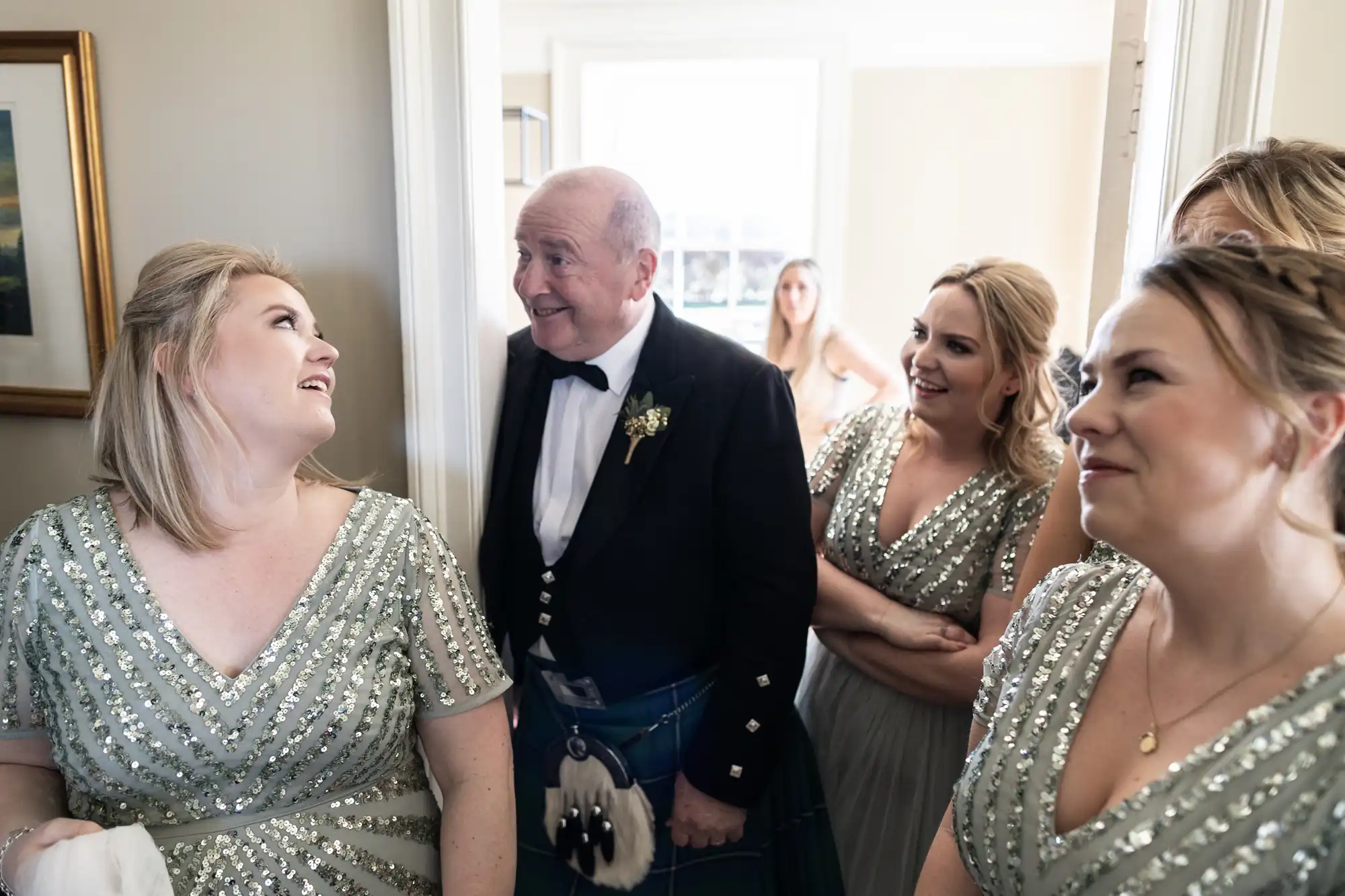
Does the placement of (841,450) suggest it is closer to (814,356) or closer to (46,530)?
(46,530)

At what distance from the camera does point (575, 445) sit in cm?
160

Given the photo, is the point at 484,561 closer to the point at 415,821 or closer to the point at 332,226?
the point at 415,821

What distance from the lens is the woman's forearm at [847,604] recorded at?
1571 mm

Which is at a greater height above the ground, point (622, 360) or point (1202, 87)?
point (1202, 87)

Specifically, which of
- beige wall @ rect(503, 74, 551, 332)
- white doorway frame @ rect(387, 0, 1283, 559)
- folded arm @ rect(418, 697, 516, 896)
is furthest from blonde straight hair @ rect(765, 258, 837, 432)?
folded arm @ rect(418, 697, 516, 896)

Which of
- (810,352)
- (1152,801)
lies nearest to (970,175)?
(810,352)

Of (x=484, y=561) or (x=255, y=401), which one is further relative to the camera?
(x=484, y=561)

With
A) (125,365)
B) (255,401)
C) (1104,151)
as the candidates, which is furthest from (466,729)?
(1104,151)

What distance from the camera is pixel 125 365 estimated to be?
1.24 m

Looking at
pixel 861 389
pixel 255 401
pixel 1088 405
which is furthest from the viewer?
pixel 861 389

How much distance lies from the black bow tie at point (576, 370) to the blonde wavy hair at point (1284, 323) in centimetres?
92

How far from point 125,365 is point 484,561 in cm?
62

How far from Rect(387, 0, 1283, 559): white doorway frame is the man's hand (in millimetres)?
527

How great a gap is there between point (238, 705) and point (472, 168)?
2.79 feet
